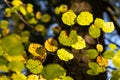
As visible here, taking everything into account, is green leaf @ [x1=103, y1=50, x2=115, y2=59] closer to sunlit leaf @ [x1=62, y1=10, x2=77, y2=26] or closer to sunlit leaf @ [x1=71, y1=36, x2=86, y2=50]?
sunlit leaf @ [x1=71, y1=36, x2=86, y2=50]

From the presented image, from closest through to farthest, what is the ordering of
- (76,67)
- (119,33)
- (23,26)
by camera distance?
(76,67) < (119,33) < (23,26)

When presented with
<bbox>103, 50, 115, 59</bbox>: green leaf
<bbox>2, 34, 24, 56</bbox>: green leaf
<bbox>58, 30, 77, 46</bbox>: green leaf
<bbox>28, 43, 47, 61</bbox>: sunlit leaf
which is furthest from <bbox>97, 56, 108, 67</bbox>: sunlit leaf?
<bbox>2, 34, 24, 56</bbox>: green leaf

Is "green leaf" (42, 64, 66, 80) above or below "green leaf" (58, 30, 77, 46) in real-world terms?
below

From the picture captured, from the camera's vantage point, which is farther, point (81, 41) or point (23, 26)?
point (23, 26)

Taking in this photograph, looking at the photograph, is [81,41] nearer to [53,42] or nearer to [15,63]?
[53,42]

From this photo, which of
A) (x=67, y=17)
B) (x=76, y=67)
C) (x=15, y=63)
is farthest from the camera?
(x=76, y=67)

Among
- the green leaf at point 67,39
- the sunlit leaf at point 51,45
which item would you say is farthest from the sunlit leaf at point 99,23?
the sunlit leaf at point 51,45

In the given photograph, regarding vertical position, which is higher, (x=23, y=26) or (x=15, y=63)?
(x=23, y=26)

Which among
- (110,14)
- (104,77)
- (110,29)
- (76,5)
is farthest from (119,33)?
(110,29)

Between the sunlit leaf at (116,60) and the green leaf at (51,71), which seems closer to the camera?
the green leaf at (51,71)

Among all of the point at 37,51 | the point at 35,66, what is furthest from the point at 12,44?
the point at 37,51

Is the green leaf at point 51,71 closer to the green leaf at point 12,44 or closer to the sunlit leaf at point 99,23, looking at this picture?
the green leaf at point 12,44
